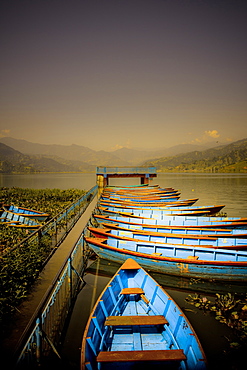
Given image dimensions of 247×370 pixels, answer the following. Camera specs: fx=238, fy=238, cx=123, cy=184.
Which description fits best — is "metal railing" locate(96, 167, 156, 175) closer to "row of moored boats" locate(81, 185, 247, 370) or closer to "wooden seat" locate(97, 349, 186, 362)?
"row of moored boats" locate(81, 185, 247, 370)

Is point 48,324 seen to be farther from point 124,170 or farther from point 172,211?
point 124,170

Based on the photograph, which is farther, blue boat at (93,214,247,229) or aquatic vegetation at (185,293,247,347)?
blue boat at (93,214,247,229)

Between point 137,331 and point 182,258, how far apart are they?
4.58 meters

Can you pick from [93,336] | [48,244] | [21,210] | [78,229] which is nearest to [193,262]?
[93,336]

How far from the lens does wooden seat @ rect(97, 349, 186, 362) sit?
396cm

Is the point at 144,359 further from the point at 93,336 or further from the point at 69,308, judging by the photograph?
the point at 69,308

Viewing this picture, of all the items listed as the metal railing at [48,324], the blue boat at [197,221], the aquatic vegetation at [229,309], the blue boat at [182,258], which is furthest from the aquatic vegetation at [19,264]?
the aquatic vegetation at [229,309]

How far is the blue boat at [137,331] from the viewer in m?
4.02

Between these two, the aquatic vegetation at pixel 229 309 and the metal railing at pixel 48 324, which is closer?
the metal railing at pixel 48 324

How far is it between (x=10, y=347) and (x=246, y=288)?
818 cm

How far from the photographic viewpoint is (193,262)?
906cm

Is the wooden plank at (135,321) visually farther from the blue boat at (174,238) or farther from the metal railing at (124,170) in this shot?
the metal railing at (124,170)

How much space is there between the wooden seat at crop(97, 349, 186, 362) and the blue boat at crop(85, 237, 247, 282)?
208 inches

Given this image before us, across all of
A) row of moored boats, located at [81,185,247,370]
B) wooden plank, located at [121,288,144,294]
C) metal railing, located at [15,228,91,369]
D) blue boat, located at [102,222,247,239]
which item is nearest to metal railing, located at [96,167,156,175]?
blue boat, located at [102,222,247,239]
